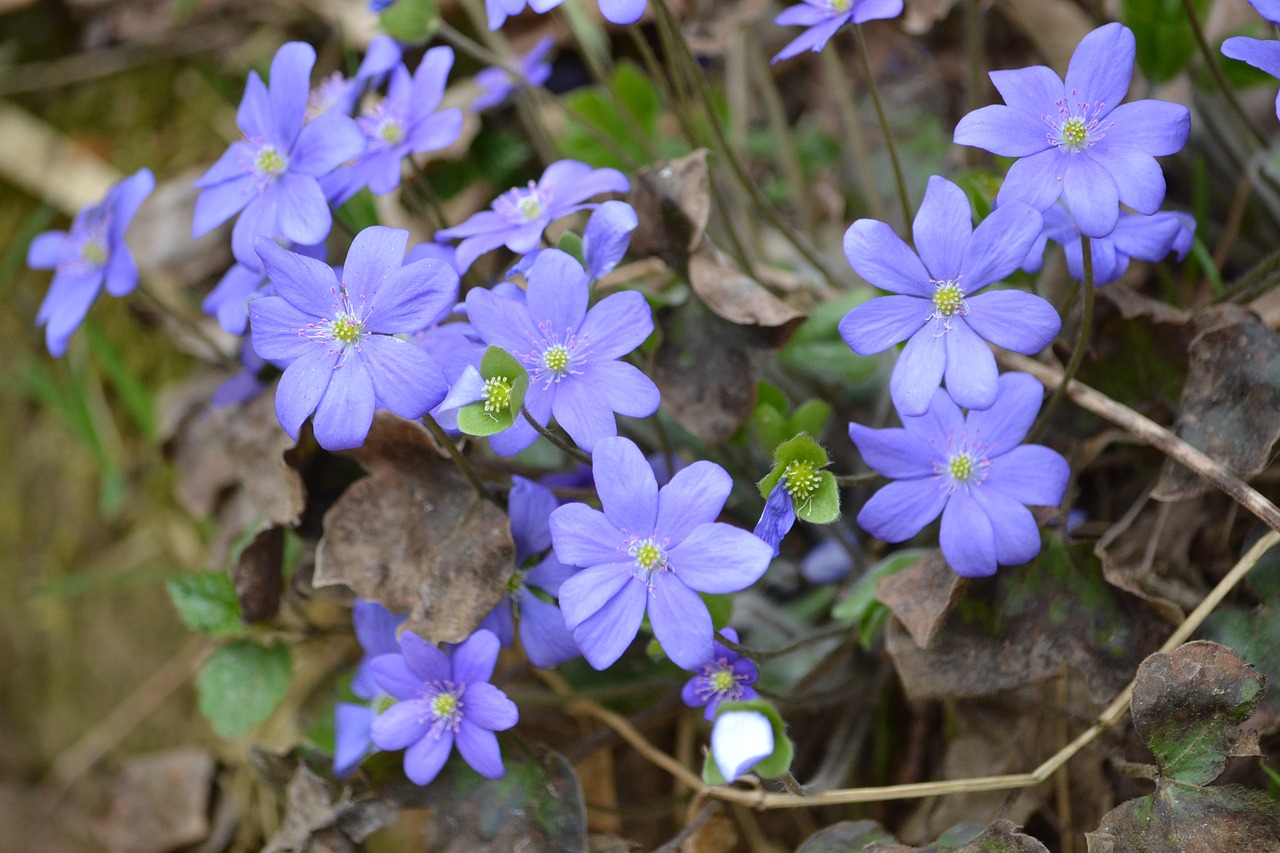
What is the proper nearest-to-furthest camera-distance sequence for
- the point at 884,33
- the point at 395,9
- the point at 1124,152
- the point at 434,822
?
the point at 1124,152, the point at 434,822, the point at 395,9, the point at 884,33

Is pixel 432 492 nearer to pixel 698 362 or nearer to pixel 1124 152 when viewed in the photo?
pixel 698 362

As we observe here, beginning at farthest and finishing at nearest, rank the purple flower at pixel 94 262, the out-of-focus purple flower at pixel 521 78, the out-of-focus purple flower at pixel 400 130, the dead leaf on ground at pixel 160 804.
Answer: the dead leaf on ground at pixel 160 804, the out-of-focus purple flower at pixel 521 78, the purple flower at pixel 94 262, the out-of-focus purple flower at pixel 400 130

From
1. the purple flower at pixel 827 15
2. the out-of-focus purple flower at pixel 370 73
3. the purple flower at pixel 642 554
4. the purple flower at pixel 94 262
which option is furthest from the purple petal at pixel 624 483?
the purple flower at pixel 94 262

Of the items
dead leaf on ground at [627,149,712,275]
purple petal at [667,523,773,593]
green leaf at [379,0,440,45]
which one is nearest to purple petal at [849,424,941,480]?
purple petal at [667,523,773,593]

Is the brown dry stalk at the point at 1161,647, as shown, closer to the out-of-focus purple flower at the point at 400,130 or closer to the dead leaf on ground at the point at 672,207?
the dead leaf on ground at the point at 672,207

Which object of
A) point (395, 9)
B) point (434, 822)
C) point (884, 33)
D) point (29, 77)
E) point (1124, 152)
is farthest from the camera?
point (29, 77)

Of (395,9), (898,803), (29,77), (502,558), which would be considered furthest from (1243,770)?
(29,77)
